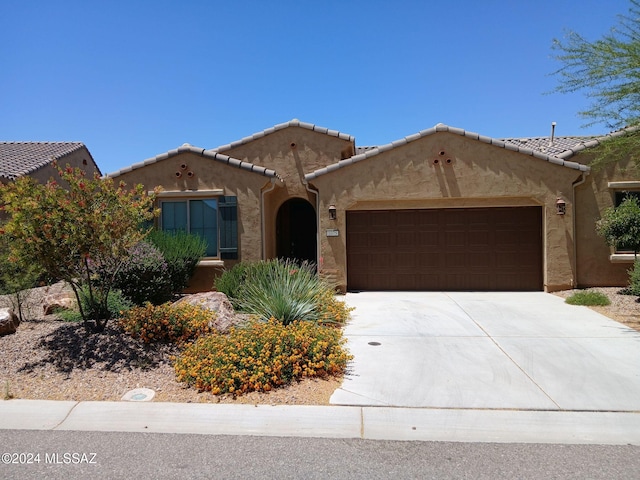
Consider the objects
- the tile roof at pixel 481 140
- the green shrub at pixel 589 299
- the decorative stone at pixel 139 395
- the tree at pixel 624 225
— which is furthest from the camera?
the tile roof at pixel 481 140

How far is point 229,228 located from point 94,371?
6731mm

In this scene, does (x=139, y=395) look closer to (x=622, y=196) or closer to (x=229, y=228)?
(x=229, y=228)

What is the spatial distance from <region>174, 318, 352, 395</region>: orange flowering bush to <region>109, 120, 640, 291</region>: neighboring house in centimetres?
595

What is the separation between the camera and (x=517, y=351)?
6516 mm

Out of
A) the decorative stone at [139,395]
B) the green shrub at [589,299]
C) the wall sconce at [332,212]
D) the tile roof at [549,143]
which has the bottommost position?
the decorative stone at [139,395]

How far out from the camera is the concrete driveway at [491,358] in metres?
4.86

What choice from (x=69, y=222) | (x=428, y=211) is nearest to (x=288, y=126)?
(x=428, y=211)

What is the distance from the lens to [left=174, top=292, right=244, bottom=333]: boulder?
737cm

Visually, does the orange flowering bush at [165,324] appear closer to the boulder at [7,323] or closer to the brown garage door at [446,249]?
the boulder at [7,323]

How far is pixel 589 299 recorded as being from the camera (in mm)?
9781

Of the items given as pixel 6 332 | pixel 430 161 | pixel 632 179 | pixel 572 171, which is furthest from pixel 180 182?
pixel 632 179

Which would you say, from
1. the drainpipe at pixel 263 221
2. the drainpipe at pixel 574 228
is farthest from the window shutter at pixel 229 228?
the drainpipe at pixel 574 228

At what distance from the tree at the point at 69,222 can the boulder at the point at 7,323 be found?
1.41m

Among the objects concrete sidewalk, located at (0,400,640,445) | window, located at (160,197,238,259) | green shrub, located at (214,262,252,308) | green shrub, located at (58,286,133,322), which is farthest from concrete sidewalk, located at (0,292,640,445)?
window, located at (160,197,238,259)
